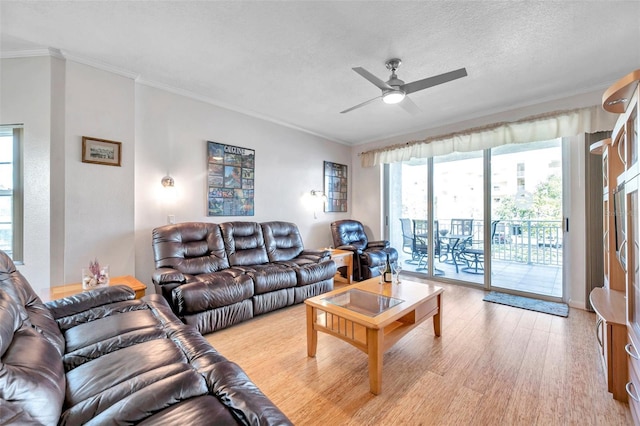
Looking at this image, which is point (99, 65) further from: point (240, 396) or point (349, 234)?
point (349, 234)

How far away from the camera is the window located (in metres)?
2.60

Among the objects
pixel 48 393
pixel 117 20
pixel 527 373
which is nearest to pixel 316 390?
pixel 48 393

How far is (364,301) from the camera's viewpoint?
2.31 meters

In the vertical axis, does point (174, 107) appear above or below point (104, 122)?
above

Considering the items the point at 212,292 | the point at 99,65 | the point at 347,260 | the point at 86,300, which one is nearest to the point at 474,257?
the point at 347,260

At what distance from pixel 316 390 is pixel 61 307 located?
5.92 feet

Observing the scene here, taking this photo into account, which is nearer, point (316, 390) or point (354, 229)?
point (316, 390)

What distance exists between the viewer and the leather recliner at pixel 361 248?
14.5 ft

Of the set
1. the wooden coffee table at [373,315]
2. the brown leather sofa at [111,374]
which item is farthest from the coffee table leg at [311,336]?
the brown leather sofa at [111,374]

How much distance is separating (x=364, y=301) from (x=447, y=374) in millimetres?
768

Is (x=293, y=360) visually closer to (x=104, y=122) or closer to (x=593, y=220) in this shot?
(x=104, y=122)

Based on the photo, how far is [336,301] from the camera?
7.40 ft

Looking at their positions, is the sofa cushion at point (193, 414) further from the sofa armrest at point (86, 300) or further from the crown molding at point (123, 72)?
the crown molding at point (123, 72)

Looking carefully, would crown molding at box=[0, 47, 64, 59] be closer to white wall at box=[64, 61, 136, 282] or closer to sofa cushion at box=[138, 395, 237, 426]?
white wall at box=[64, 61, 136, 282]
